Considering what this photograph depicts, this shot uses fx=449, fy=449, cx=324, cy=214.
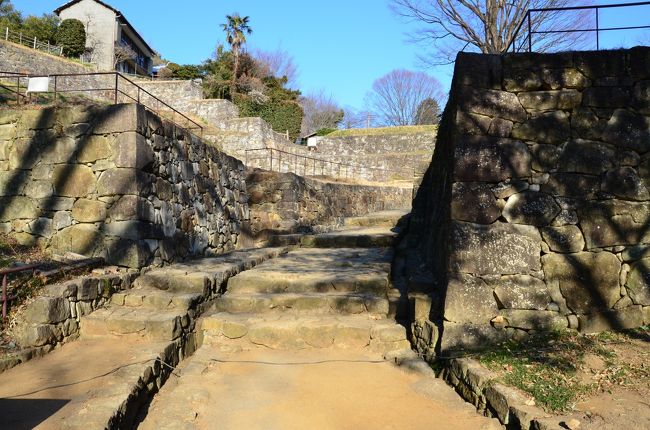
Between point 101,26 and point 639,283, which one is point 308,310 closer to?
point 639,283

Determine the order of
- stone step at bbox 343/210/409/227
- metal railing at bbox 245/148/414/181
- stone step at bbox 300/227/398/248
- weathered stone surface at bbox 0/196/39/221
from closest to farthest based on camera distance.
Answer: weathered stone surface at bbox 0/196/39/221
stone step at bbox 300/227/398/248
stone step at bbox 343/210/409/227
metal railing at bbox 245/148/414/181

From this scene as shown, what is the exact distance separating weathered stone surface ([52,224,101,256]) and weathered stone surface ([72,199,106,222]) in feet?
0.32

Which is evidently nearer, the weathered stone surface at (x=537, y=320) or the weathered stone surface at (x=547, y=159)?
the weathered stone surface at (x=537, y=320)

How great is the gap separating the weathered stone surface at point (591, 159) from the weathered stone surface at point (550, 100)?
1.38 ft

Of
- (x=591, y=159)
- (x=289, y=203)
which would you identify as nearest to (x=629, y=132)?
(x=591, y=159)

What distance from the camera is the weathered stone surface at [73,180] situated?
558 centimetres

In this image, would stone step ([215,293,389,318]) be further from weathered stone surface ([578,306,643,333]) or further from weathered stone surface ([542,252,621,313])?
weathered stone surface ([578,306,643,333])

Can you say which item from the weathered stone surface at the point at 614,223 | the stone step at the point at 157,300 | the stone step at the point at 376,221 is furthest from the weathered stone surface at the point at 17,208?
the stone step at the point at 376,221

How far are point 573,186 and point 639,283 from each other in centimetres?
99

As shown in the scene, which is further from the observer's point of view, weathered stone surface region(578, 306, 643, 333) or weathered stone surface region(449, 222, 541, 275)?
weathered stone surface region(449, 222, 541, 275)

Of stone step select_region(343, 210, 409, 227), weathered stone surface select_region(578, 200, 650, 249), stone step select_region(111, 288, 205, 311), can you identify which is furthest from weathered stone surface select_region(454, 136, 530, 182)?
stone step select_region(343, 210, 409, 227)

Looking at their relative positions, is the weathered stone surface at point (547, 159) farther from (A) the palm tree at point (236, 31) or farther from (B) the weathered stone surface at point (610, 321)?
(A) the palm tree at point (236, 31)

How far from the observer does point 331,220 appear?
12.9 m

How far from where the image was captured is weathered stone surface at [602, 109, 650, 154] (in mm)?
4020
